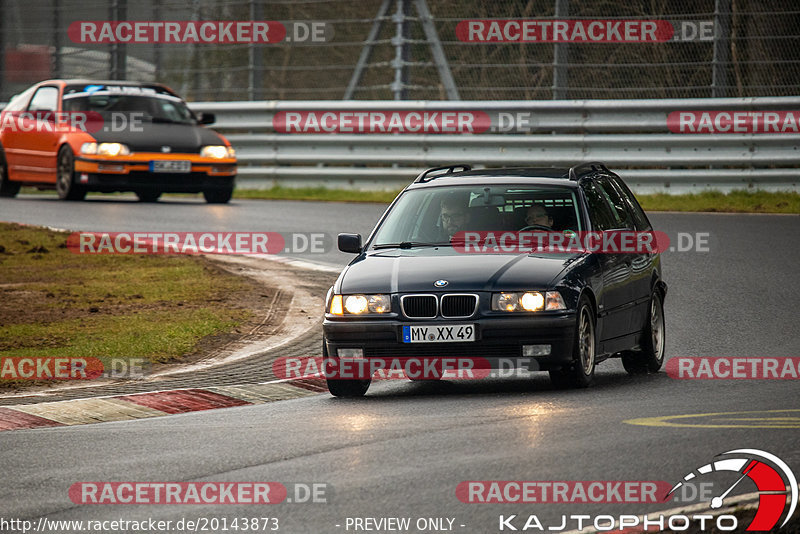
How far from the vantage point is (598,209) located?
10477 millimetres

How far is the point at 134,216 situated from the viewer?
67.0 feet

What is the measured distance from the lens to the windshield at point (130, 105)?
76.1 feet

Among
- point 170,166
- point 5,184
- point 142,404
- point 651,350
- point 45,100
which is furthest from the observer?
point 5,184

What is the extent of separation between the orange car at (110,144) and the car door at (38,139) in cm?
2

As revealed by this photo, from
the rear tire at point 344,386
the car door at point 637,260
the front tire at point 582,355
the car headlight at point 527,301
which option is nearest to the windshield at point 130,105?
the car door at point 637,260

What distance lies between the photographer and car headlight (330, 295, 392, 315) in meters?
9.13

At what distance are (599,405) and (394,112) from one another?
48.5ft

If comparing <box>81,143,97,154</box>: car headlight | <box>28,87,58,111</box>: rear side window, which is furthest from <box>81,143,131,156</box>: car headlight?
<box>28,87,58,111</box>: rear side window

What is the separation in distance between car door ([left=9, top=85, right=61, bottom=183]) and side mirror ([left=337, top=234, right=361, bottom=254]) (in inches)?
539

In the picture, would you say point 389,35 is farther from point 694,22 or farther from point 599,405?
point 599,405

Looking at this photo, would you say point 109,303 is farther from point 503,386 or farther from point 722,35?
point 722,35

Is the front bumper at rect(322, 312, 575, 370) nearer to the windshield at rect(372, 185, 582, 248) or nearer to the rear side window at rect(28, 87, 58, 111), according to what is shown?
the windshield at rect(372, 185, 582, 248)

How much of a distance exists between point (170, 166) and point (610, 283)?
13.2 meters

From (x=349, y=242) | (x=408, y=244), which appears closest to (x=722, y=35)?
(x=408, y=244)
